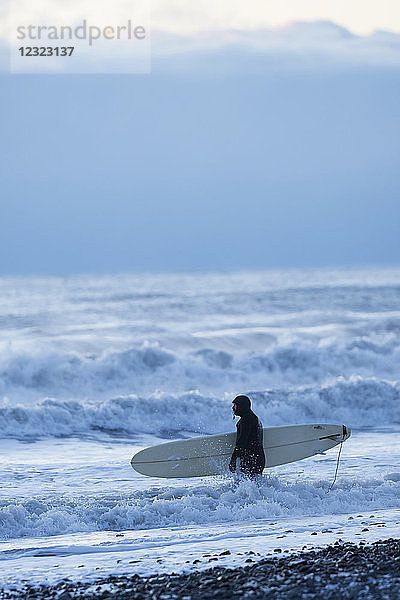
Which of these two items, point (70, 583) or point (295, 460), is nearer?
point (70, 583)

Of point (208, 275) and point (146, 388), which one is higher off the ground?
point (208, 275)

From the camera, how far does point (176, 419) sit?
1548cm

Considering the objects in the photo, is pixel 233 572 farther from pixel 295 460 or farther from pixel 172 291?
pixel 172 291

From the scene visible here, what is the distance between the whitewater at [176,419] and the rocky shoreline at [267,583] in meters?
0.29

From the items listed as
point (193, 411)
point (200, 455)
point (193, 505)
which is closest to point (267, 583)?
point (193, 505)

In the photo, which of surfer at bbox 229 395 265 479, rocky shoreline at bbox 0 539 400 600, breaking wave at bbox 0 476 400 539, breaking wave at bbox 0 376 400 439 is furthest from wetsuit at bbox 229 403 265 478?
breaking wave at bbox 0 376 400 439

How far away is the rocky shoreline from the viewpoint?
5.39 m

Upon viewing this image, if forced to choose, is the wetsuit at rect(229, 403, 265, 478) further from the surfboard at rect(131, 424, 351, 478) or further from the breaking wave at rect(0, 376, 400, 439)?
the breaking wave at rect(0, 376, 400, 439)

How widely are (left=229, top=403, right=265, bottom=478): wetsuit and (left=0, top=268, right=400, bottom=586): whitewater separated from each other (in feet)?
0.74

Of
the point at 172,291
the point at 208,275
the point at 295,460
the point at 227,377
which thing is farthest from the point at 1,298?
the point at 295,460

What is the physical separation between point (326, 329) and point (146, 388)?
11277mm

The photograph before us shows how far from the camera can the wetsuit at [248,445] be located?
8938 mm

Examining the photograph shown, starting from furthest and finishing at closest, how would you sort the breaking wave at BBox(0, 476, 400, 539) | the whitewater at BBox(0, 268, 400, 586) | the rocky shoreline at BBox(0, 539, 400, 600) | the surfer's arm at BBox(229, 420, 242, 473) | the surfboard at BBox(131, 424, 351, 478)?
the surfboard at BBox(131, 424, 351, 478) → the surfer's arm at BBox(229, 420, 242, 473) → the breaking wave at BBox(0, 476, 400, 539) → the whitewater at BBox(0, 268, 400, 586) → the rocky shoreline at BBox(0, 539, 400, 600)

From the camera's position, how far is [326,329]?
2934cm
